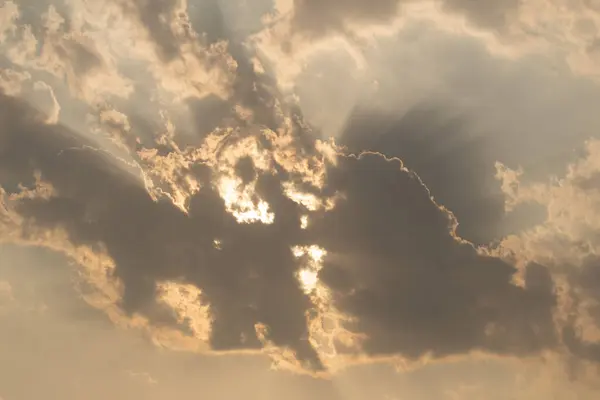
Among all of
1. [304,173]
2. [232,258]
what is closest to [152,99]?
[304,173]

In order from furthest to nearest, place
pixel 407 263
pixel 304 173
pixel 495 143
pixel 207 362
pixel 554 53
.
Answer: pixel 207 362
pixel 407 263
pixel 304 173
pixel 495 143
pixel 554 53

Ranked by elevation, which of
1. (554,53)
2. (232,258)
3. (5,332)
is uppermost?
(554,53)

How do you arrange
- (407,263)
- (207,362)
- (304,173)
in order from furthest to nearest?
1. (207,362)
2. (407,263)
3. (304,173)

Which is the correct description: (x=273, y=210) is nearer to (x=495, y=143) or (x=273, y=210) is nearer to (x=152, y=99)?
(x=152, y=99)

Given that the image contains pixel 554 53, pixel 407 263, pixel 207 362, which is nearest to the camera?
pixel 554 53

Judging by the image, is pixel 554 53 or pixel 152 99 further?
pixel 152 99

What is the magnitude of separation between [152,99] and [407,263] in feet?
42.1

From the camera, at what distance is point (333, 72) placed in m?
16.1

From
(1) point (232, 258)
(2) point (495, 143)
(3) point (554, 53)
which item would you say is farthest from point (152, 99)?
(3) point (554, 53)

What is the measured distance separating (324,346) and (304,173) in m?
8.48

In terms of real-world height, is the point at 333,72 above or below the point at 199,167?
above

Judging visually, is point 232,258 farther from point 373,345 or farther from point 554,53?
point 554,53

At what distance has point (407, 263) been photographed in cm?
2027

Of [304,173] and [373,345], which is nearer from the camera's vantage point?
[304,173]
